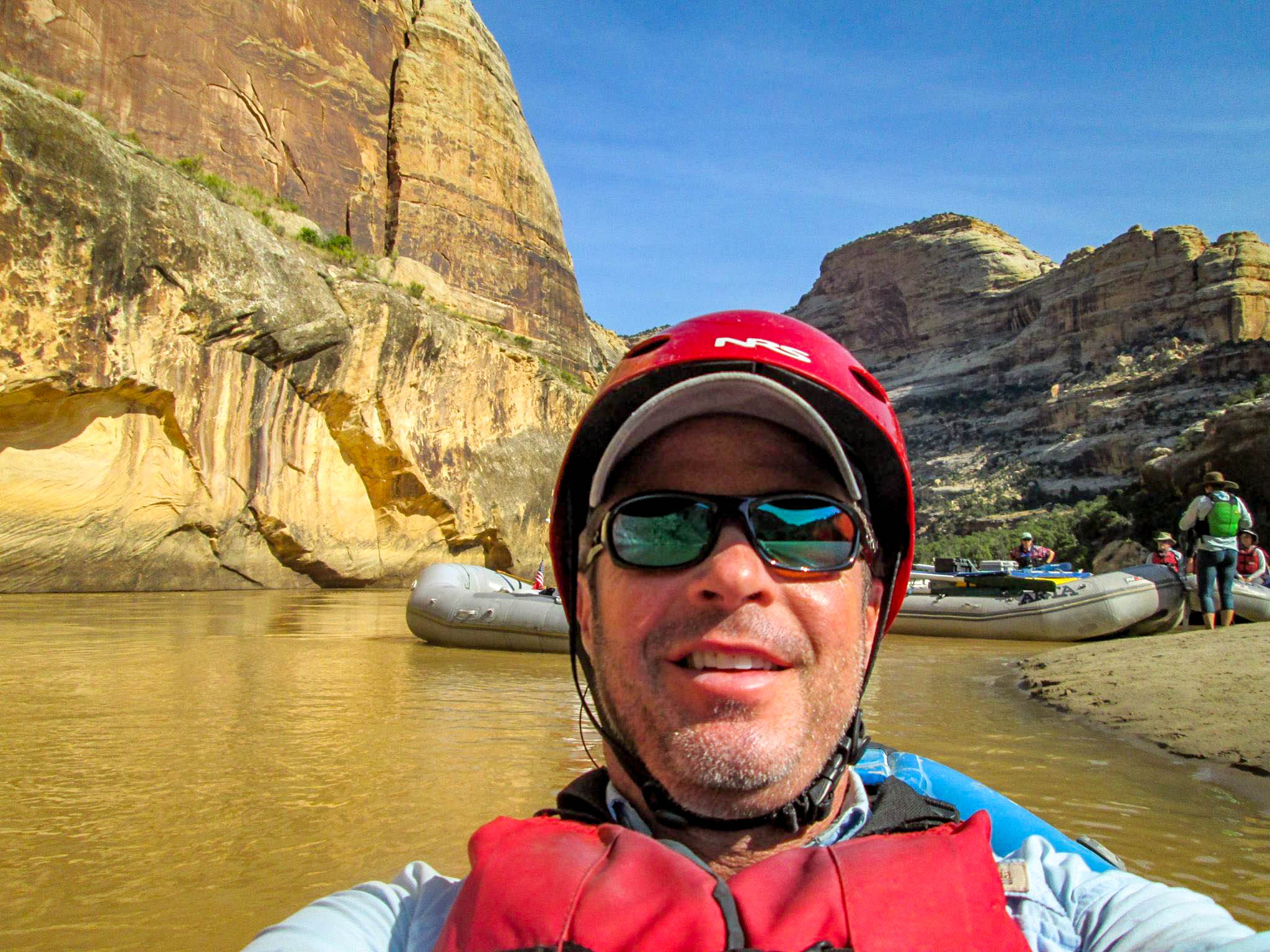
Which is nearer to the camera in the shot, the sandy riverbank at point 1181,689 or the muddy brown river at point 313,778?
the muddy brown river at point 313,778

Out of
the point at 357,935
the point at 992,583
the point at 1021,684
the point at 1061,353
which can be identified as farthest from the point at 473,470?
the point at 1061,353

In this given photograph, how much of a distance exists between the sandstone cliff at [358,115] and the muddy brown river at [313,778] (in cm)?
1606

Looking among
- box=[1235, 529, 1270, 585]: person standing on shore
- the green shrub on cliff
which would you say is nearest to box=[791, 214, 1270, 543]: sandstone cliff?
the green shrub on cliff

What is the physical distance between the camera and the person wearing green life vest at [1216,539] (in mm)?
7789

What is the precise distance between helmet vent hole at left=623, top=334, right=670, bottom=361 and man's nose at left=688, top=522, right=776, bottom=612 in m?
0.36

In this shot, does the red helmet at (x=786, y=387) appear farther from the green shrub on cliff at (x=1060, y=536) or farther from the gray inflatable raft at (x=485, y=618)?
the green shrub on cliff at (x=1060, y=536)

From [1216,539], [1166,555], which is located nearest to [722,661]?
[1216,539]

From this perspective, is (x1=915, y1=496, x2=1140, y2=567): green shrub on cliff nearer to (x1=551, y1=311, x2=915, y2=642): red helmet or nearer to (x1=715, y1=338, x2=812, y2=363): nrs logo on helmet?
(x1=551, y1=311, x2=915, y2=642): red helmet

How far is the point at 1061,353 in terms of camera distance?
6462cm

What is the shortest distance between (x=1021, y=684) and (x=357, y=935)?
20.4 ft

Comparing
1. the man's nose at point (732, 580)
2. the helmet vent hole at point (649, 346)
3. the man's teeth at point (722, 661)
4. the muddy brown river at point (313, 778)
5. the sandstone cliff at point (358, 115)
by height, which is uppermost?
the sandstone cliff at point (358, 115)

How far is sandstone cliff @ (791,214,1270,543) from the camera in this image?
47.4 m

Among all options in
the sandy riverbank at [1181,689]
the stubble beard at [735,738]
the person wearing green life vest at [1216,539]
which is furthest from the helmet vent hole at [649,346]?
the person wearing green life vest at [1216,539]

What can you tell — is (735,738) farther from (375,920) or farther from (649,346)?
(649,346)
